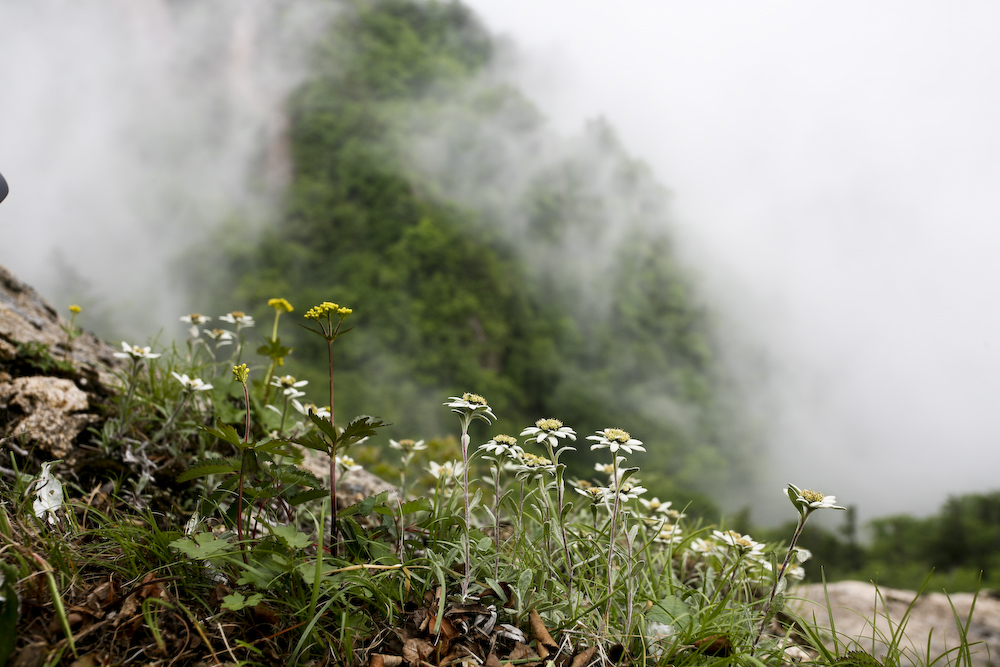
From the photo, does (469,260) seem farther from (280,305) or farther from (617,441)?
(617,441)

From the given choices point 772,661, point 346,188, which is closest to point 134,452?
point 772,661

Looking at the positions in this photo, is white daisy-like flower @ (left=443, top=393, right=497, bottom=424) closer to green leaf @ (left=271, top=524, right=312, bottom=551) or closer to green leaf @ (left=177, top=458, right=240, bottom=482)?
green leaf @ (left=271, top=524, right=312, bottom=551)

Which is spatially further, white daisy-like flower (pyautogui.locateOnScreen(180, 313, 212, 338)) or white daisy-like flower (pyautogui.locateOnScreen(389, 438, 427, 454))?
white daisy-like flower (pyautogui.locateOnScreen(180, 313, 212, 338))

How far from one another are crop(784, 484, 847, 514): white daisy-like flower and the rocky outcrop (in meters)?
2.73

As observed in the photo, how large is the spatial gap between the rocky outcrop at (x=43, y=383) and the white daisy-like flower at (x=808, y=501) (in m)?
2.73

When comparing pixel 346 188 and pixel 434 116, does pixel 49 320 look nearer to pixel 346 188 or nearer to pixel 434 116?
pixel 346 188

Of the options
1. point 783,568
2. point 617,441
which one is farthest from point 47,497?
point 783,568

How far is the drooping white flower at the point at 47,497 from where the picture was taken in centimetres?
154

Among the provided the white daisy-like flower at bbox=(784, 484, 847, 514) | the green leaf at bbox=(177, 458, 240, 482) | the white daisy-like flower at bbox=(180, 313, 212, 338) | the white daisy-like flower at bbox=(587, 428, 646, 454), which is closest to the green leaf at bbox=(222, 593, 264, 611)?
the green leaf at bbox=(177, 458, 240, 482)

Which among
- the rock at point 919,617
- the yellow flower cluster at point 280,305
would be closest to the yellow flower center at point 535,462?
the yellow flower cluster at point 280,305

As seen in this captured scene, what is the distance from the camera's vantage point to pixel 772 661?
178cm

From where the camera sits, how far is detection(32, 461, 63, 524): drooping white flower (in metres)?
1.54

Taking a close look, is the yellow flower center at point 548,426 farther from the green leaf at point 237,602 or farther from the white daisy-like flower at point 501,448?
the green leaf at point 237,602

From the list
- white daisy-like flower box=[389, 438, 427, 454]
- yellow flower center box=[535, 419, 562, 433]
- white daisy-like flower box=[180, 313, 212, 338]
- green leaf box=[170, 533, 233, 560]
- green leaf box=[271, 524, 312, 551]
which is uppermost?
white daisy-like flower box=[180, 313, 212, 338]
